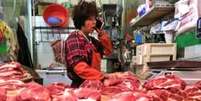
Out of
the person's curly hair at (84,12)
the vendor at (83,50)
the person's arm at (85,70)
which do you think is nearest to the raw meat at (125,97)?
the vendor at (83,50)

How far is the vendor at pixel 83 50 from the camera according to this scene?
9.78 feet

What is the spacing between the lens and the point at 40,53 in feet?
21.4

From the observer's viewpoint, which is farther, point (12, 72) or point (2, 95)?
point (12, 72)

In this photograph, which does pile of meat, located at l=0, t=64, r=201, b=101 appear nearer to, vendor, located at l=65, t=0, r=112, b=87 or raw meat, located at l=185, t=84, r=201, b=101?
raw meat, located at l=185, t=84, r=201, b=101

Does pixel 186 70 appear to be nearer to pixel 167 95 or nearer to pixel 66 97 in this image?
pixel 167 95

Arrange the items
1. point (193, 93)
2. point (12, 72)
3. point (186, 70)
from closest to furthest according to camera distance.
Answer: point (193, 93)
point (12, 72)
point (186, 70)

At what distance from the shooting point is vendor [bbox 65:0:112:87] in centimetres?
298

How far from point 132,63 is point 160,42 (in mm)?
858

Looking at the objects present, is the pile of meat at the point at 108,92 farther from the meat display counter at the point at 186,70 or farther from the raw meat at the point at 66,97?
the meat display counter at the point at 186,70

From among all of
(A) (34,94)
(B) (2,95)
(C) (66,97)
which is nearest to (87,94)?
(C) (66,97)

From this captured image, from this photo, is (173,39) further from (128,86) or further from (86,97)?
(86,97)

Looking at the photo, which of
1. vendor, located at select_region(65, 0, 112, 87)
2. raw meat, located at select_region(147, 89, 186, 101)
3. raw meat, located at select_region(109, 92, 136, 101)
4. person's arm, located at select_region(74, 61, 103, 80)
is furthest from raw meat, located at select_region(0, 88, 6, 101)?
person's arm, located at select_region(74, 61, 103, 80)

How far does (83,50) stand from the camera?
305 cm

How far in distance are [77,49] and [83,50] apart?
45 millimetres
